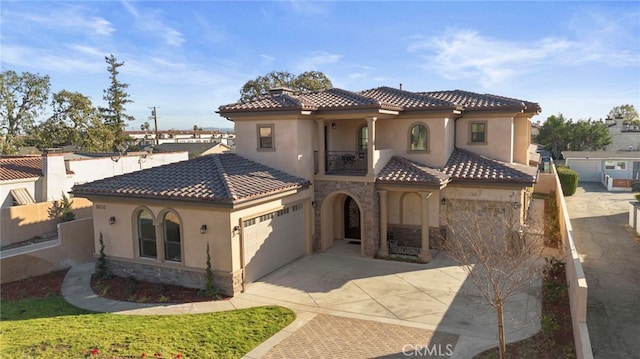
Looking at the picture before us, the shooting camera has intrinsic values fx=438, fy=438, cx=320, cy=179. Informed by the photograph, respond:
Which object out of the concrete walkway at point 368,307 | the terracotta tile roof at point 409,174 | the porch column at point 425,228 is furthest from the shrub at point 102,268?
the porch column at point 425,228

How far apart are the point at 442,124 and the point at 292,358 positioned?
12.6 meters

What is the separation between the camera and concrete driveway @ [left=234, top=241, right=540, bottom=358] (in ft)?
36.1

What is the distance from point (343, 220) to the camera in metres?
21.0

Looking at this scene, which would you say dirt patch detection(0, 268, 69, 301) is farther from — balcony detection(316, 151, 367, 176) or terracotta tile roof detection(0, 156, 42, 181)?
balcony detection(316, 151, 367, 176)

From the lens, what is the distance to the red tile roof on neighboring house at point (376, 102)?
17.7m

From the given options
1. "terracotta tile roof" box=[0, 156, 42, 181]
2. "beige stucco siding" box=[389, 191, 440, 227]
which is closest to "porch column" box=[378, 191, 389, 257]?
"beige stucco siding" box=[389, 191, 440, 227]

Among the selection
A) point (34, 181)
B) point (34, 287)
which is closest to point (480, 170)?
point (34, 287)

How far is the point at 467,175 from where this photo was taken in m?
18.2

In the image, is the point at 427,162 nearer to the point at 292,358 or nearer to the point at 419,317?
the point at 419,317

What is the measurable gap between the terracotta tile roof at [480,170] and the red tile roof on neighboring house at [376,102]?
2.34 meters

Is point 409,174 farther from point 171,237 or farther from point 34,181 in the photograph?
point 34,181

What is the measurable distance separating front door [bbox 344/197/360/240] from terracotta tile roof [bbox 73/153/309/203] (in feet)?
11.9

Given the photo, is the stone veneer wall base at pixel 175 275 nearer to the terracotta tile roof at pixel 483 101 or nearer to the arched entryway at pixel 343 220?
the arched entryway at pixel 343 220

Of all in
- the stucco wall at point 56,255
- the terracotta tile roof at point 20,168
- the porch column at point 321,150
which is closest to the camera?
the stucco wall at point 56,255
